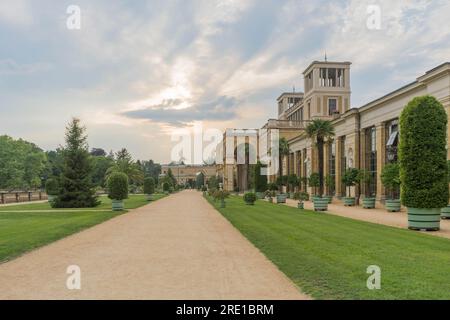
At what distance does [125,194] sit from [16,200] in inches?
935

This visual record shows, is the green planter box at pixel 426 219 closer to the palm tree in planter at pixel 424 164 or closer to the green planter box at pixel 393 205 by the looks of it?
the palm tree in planter at pixel 424 164

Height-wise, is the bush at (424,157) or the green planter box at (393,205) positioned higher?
the bush at (424,157)

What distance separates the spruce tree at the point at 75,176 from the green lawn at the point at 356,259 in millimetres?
22216

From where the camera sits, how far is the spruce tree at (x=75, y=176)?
35656mm

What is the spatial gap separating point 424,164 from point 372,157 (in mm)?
22219

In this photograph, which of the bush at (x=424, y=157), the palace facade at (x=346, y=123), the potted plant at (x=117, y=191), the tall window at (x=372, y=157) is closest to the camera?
the bush at (x=424, y=157)

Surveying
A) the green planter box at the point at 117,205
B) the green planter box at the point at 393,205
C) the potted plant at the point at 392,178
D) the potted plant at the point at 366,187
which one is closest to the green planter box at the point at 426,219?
the potted plant at the point at 392,178

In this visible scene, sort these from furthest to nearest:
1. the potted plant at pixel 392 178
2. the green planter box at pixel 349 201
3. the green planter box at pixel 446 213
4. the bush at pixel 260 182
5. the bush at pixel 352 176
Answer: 1. the bush at pixel 260 182
2. the green planter box at pixel 349 201
3. the bush at pixel 352 176
4. the potted plant at pixel 392 178
5. the green planter box at pixel 446 213

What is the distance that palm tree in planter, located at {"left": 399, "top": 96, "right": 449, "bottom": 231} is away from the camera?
669 inches

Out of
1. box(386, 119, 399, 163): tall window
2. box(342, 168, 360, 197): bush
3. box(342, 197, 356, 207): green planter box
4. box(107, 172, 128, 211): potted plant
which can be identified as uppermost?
box(386, 119, 399, 163): tall window

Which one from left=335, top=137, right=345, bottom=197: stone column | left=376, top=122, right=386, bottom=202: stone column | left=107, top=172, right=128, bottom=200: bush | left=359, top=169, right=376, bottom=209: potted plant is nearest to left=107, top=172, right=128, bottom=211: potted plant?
left=107, top=172, right=128, bottom=200: bush

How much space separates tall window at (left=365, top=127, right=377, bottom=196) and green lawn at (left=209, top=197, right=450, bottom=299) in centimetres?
2204

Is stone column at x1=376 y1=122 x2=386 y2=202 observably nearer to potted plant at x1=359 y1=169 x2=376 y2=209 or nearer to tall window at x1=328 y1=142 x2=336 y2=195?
potted plant at x1=359 y1=169 x2=376 y2=209
